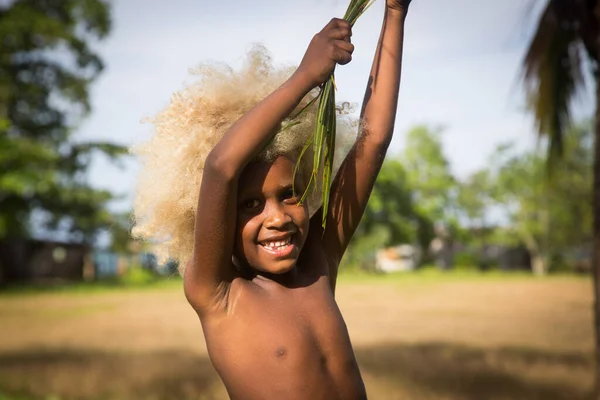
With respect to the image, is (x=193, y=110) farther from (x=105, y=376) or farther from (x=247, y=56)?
(x=105, y=376)

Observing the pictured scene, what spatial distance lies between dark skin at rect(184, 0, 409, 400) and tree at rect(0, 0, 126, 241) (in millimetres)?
10526

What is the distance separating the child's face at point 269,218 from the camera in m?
1.55

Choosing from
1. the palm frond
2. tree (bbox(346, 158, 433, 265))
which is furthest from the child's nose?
tree (bbox(346, 158, 433, 265))

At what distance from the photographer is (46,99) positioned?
18.6 m

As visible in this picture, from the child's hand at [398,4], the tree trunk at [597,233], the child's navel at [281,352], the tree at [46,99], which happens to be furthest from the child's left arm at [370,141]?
the tree at [46,99]

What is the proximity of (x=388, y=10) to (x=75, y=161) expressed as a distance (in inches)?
559

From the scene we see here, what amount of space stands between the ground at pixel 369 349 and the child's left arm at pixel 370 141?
5.01m

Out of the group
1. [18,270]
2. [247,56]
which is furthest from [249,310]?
[18,270]

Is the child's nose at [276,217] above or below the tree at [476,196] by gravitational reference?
above

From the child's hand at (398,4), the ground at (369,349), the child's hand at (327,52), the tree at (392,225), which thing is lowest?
the tree at (392,225)

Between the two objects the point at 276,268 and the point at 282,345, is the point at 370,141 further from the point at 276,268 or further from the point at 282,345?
the point at 282,345

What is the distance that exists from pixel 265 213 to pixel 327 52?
0.40m

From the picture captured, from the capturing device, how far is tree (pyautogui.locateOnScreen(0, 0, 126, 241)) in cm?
1445

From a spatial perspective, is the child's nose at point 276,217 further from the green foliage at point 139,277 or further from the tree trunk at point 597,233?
the green foliage at point 139,277
